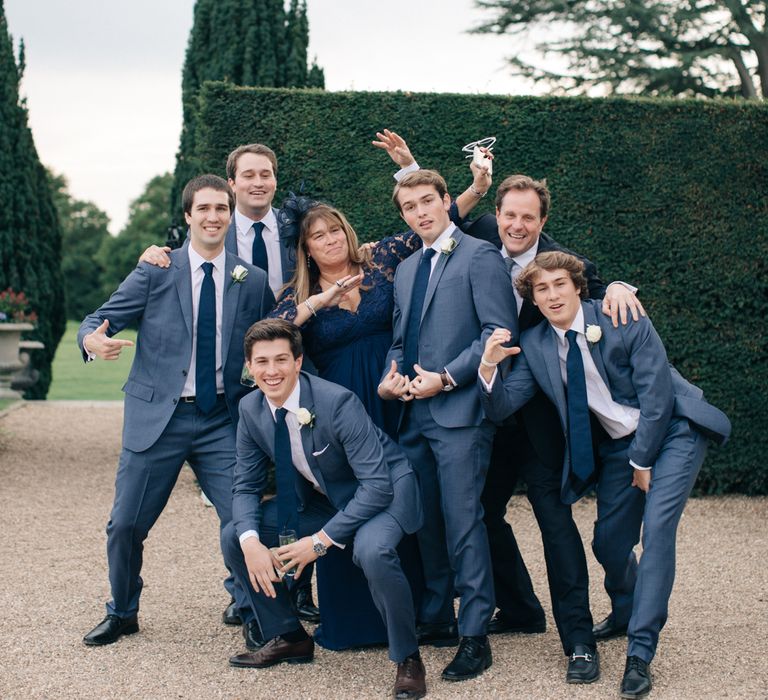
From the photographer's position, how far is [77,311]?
48125 millimetres

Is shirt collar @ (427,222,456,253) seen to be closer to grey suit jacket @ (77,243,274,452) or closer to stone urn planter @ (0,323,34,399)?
grey suit jacket @ (77,243,274,452)

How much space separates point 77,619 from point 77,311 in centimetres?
4576

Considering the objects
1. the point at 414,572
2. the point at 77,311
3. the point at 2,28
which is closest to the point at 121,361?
the point at 2,28

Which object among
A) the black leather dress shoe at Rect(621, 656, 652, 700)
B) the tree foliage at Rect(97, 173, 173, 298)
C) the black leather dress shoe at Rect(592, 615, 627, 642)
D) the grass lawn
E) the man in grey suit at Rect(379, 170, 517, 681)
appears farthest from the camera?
the tree foliage at Rect(97, 173, 173, 298)

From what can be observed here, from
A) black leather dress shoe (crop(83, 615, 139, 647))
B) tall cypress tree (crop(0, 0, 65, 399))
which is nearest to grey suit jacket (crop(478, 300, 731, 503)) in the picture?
black leather dress shoe (crop(83, 615, 139, 647))

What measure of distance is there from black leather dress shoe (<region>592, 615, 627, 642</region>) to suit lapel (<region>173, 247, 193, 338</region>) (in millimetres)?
2275

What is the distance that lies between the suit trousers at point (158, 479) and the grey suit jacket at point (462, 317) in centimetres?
99

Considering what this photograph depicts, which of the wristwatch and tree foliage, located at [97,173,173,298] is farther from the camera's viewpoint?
tree foliage, located at [97,173,173,298]

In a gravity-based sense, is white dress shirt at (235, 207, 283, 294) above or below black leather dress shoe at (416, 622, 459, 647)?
above

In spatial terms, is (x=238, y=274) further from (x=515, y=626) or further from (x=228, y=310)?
(x=515, y=626)

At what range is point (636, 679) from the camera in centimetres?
365

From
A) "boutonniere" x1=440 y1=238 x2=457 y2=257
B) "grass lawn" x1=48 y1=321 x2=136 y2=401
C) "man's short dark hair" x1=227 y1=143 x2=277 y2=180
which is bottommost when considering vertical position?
"grass lawn" x1=48 y1=321 x2=136 y2=401

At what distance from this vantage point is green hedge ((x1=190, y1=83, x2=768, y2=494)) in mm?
7066

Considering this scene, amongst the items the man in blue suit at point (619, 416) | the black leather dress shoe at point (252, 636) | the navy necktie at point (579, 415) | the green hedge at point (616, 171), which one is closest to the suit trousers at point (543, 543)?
the man in blue suit at point (619, 416)
